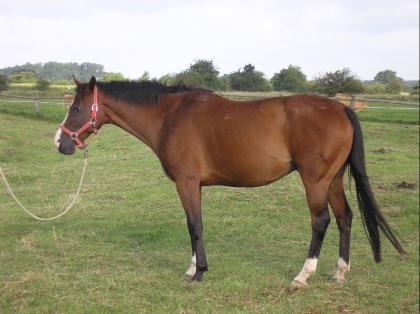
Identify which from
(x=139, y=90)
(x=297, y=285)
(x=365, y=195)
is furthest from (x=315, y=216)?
(x=139, y=90)

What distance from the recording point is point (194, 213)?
15.6ft

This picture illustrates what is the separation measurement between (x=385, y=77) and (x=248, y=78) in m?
1.98

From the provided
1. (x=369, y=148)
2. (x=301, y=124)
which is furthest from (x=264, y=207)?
(x=369, y=148)

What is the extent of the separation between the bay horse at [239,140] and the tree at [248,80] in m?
1.24

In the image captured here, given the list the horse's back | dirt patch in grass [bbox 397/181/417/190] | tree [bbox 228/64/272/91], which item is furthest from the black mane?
dirt patch in grass [bbox 397/181/417/190]

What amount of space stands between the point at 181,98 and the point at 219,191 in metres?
3.69

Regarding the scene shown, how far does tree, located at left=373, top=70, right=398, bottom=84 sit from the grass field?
7.01ft

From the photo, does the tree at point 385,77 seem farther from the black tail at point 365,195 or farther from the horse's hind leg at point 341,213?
the horse's hind leg at point 341,213

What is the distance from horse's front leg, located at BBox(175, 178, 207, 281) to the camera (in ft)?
15.4

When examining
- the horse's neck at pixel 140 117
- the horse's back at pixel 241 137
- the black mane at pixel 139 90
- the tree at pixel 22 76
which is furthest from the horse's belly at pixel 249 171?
the tree at pixel 22 76

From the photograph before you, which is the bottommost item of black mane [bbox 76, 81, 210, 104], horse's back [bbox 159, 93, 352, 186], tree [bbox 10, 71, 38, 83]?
horse's back [bbox 159, 93, 352, 186]

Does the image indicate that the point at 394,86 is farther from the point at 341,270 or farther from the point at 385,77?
the point at 341,270

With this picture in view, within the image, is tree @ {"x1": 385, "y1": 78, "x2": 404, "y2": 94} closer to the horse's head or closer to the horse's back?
the horse's back

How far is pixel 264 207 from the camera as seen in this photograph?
24.5ft
